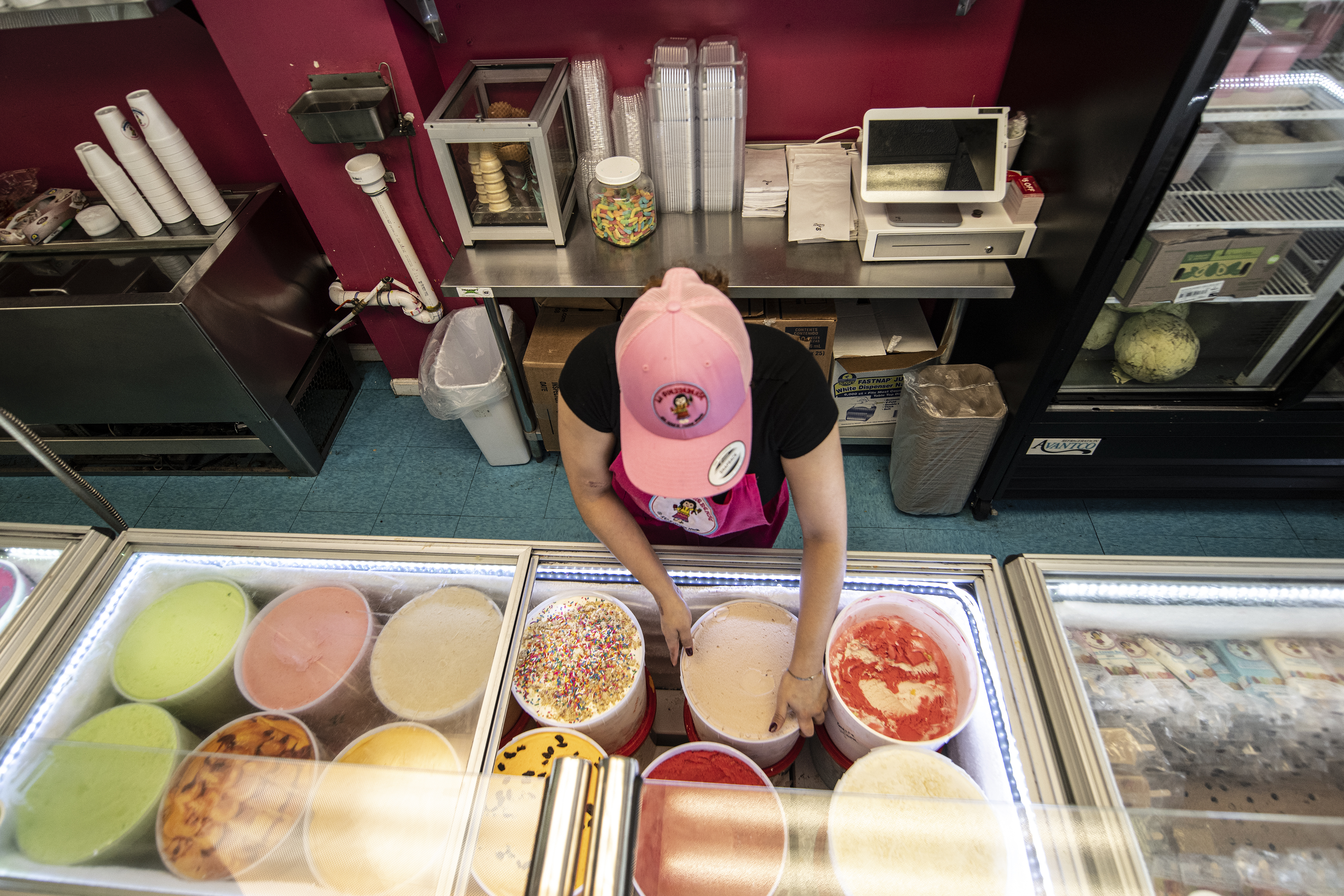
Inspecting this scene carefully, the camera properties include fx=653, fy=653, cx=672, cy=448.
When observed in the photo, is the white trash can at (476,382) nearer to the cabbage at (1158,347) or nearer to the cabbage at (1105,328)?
the cabbage at (1105,328)

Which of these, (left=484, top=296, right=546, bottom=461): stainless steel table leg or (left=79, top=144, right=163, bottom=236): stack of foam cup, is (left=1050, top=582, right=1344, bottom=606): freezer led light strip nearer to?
(left=484, top=296, right=546, bottom=461): stainless steel table leg

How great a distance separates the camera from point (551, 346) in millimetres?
2797

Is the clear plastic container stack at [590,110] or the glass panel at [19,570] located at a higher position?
the clear plastic container stack at [590,110]

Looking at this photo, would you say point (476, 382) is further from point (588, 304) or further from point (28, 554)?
point (28, 554)

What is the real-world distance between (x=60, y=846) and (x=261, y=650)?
0.44 meters

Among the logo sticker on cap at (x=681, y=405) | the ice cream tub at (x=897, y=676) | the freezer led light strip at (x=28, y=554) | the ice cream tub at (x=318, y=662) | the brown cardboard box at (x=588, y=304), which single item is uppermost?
the logo sticker on cap at (x=681, y=405)

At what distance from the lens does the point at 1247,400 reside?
2.50 meters

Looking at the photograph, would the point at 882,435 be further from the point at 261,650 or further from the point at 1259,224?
the point at 261,650

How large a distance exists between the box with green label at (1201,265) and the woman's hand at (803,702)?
182cm

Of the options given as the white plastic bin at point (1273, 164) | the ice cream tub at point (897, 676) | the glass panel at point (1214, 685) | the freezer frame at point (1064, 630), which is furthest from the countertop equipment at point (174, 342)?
the white plastic bin at point (1273, 164)

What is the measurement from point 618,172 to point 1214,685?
223cm

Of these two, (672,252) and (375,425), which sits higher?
(672,252)

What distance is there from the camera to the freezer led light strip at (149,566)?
1.35 meters

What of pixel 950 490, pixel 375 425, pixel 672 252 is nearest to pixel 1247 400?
pixel 950 490
